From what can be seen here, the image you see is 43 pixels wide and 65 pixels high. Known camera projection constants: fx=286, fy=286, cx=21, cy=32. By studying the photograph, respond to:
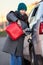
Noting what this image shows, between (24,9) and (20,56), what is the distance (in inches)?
47.8

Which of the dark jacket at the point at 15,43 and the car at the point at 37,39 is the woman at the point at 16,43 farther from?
the car at the point at 37,39

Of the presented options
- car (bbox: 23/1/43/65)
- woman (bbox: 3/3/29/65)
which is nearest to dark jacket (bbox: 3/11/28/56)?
woman (bbox: 3/3/29/65)

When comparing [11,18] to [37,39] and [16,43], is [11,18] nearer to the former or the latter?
[16,43]

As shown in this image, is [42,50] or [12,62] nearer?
[42,50]

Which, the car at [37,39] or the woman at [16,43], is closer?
the car at [37,39]

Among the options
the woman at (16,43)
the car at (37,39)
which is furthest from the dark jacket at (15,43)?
the car at (37,39)

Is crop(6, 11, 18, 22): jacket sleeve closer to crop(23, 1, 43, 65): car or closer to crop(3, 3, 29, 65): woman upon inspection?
crop(3, 3, 29, 65): woman

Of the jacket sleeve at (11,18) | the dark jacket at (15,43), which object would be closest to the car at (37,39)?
the dark jacket at (15,43)

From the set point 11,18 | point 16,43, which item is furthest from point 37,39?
point 11,18

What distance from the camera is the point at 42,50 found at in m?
4.95

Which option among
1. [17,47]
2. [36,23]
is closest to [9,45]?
[17,47]

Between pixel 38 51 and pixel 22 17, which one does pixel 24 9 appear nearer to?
pixel 22 17

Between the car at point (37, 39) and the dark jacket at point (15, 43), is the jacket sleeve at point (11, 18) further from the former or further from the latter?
the car at point (37, 39)

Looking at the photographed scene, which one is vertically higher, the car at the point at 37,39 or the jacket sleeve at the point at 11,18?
the jacket sleeve at the point at 11,18
